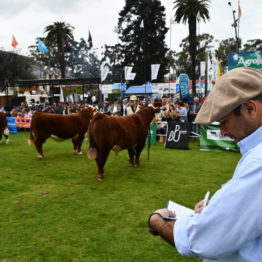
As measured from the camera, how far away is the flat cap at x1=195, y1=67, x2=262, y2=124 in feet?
3.25

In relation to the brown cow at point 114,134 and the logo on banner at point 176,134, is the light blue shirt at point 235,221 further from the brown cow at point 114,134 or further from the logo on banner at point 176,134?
the logo on banner at point 176,134

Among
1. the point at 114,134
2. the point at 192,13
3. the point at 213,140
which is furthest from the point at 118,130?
the point at 192,13

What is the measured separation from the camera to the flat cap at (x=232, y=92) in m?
0.99

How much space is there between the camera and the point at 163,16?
43.4 metres

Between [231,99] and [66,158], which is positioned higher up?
[231,99]

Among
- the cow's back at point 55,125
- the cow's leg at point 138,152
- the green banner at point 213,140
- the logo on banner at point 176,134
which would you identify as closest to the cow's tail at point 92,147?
the cow's leg at point 138,152

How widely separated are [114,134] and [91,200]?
1.88m

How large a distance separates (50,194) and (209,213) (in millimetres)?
5042

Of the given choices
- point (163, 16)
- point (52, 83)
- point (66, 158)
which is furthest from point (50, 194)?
point (163, 16)

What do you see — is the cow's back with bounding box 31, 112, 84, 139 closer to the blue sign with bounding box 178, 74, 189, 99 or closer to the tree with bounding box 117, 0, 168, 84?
the blue sign with bounding box 178, 74, 189, 99

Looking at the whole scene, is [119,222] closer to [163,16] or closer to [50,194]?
[50,194]

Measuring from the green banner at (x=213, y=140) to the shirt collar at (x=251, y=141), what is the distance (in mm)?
9373

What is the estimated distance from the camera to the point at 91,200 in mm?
5125

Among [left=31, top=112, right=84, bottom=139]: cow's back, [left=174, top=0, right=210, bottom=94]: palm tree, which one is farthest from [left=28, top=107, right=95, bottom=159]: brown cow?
[left=174, top=0, right=210, bottom=94]: palm tree
